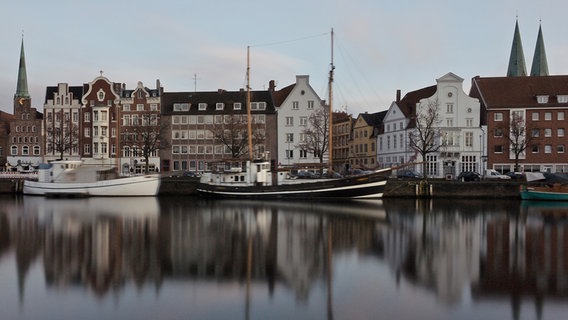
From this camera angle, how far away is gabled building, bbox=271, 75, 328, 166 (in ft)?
274

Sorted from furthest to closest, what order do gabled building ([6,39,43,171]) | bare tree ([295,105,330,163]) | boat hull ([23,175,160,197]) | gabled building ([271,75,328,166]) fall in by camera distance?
gabled building ([6,39,43,171]) → gabled building ([271,75,328,166]) → bare tree ([295,105,330,163]) → boat hull ([23,175,160,197])

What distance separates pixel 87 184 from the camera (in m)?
57.0

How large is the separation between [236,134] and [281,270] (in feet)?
182

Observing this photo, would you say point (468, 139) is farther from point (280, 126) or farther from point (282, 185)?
point (282, 185)

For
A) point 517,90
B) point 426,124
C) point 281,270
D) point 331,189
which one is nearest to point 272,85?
point 426,124

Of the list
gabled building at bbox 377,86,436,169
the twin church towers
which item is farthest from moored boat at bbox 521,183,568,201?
the twin church towers

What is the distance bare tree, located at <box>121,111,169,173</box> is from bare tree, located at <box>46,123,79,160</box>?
24.8ft

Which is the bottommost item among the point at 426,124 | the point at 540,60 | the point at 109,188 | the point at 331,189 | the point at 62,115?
the point at 109,188

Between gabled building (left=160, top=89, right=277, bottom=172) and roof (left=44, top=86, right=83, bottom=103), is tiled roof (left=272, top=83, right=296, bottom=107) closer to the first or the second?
gabled building (left=160, top=89, right=277, bottom=172)

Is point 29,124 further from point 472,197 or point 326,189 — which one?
point 472,197

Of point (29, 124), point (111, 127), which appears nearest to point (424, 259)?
point (111, 127)

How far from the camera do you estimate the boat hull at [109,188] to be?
5700 cm

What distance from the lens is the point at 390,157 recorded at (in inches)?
3268

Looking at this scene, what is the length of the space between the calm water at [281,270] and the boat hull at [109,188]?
2651cm
